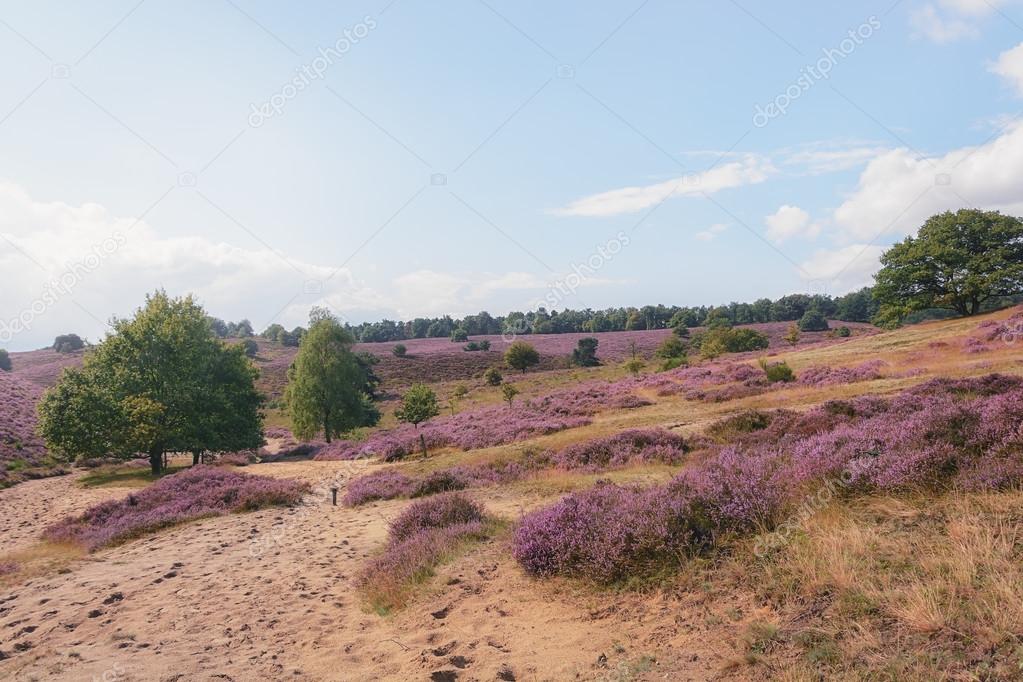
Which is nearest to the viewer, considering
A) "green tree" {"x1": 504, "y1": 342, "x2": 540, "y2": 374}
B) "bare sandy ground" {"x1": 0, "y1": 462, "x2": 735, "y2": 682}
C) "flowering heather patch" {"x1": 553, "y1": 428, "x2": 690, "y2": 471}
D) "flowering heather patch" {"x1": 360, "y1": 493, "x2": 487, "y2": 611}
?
"bare sandy ground" {"x1": 0, "y1": 462, "x2": 735, "y2": 682}

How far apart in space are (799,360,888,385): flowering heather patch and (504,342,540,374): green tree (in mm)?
46228

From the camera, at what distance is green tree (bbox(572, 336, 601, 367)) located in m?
77.9

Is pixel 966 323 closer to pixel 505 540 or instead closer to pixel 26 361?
pixel 505 540

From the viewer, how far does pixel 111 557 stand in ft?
44.0

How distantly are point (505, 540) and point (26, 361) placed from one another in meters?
123

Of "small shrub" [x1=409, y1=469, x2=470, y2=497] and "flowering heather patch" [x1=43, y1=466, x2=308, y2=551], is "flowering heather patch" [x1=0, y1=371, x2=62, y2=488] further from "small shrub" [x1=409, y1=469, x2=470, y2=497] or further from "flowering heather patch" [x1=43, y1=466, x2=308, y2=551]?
"small shrub" [x1=409, y1=469, x2=470, y2=497]

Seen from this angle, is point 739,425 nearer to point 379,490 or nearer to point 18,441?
point 379,490

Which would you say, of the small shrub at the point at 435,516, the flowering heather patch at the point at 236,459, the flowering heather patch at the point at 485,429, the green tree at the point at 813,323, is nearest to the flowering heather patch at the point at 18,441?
the flowering heather patch at the point at 236,459

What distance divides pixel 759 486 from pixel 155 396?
34.8 m

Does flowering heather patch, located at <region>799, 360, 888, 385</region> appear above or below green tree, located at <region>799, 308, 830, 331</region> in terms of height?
below

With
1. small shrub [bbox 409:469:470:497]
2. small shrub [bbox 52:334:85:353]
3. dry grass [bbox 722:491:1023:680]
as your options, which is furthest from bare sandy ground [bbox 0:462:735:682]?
small shrub [bbox 52:334:85:353]

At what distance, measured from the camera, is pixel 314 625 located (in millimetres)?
8203

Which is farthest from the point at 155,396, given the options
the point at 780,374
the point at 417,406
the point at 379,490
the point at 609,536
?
the point at 780,374

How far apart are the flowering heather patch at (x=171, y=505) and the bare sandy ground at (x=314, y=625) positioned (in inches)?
132
